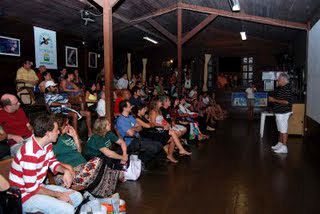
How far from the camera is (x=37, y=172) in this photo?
7.12ft

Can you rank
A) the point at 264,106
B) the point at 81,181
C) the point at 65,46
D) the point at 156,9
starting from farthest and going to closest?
the point at 264,106 < the point at 65,46 < the point at 156,9 < the point at 81,181

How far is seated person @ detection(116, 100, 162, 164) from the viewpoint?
14.5ft

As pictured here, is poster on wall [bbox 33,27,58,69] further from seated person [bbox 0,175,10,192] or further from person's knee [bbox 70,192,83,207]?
seated person [bbox 0,175,10,192]

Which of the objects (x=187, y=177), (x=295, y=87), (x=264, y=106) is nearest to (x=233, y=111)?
(x=264, y=106)

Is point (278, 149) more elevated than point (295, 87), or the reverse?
point (295, 87)

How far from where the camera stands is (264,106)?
36.9 feet

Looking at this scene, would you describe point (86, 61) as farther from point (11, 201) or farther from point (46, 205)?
point (11, 201)

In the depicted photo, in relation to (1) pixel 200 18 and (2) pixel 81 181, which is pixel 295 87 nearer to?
(1) pixel 200 18

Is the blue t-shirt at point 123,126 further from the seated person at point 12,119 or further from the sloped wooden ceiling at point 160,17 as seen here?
the sloped wooden ceiling at point 160,17

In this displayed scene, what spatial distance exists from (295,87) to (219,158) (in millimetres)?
5183

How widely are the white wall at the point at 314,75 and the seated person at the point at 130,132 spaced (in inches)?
134

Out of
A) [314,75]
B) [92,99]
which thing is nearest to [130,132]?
[92,99]

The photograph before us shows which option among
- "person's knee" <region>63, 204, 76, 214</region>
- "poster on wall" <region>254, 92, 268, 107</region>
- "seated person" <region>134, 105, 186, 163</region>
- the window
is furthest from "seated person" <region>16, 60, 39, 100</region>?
the window

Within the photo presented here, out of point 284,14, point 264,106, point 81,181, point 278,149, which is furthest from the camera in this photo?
point 264,106
